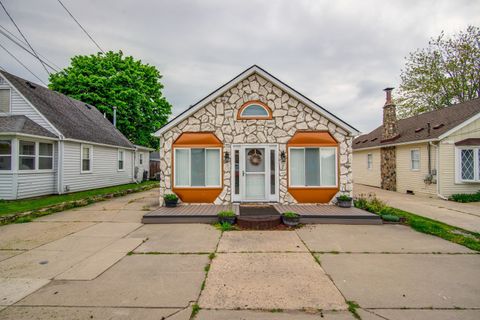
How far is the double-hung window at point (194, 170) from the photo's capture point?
9062mm

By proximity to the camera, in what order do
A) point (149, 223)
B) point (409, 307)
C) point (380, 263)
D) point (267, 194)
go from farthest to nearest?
point (267, 194), point (149, 223), point (380, 263), point (409, 307)

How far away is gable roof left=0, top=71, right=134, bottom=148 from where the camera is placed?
12055mm

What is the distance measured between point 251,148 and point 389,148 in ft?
38.9

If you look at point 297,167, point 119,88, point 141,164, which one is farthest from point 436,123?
point 119,88

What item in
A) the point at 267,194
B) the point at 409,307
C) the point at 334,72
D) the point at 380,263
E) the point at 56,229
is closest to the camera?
the point at 409,307

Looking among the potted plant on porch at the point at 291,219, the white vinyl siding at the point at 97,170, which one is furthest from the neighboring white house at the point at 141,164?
the potted plant on porch at the point at 291,219

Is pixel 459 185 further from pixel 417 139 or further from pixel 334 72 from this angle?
pixel 334 72

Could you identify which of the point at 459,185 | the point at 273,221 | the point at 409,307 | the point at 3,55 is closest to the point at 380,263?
the point at 409,307

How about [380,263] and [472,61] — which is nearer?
[380,263]

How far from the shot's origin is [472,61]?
20438 millimetres

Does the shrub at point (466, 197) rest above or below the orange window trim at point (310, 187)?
below

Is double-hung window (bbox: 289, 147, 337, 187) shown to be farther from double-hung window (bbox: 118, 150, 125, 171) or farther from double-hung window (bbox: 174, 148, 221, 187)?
double-hung window (bbox: 118, 150, 125, 171)

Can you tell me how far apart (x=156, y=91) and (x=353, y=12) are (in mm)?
20839

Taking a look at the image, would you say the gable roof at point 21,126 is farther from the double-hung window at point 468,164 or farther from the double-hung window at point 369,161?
the double-hung window at point 369,161
